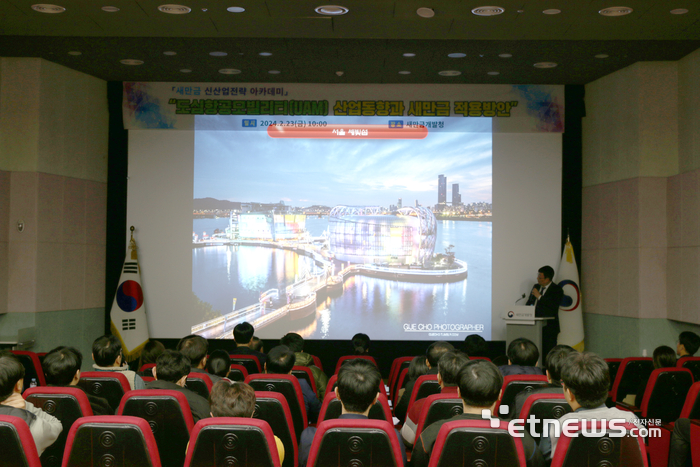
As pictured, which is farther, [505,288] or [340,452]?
[505,288]

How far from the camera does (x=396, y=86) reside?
25.8ft

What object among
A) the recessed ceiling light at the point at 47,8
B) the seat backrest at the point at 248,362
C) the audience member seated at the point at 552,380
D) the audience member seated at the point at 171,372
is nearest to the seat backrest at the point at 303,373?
the seat backrest at the point at 248,362

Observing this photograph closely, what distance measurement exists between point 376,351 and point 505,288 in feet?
6.19

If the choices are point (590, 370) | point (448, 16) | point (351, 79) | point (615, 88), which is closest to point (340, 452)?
point (590, 370)

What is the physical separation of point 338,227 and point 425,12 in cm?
316

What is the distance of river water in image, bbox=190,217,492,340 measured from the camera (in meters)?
7.68

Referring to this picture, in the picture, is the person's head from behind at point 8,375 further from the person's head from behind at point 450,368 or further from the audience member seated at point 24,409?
the person's head from behind at point 450,368

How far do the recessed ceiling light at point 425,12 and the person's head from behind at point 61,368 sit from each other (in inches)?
162

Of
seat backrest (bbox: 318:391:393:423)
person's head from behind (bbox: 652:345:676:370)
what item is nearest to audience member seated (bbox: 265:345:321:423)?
seat backrest (bbox: 318:391:393:423)

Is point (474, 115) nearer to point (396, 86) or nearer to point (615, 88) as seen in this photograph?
point (396, 86)

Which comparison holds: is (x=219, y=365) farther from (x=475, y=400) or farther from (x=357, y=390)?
(x=475, y=400)

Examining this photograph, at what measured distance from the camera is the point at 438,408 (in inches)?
101

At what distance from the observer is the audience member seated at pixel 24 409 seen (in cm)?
224

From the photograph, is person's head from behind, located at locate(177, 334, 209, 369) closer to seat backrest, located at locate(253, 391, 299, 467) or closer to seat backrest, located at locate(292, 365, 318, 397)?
seat backrest, located at locate(292, 365, 318, 397)
